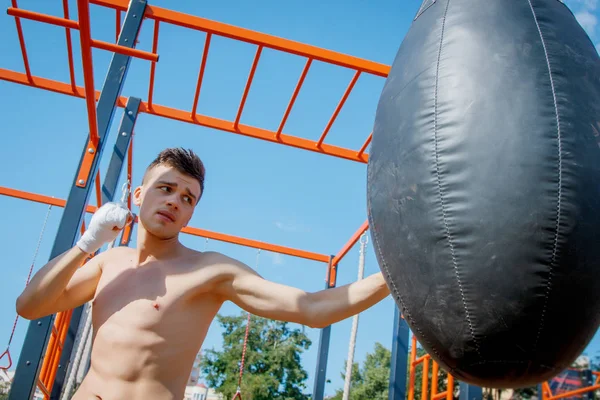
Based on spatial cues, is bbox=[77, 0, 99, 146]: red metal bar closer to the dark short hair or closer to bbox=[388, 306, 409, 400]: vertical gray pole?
the dark short hair

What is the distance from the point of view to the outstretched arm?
181 cm

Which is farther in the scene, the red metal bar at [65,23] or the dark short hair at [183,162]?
the red metal bar at [65,23]

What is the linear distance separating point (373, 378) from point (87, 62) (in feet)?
91.6

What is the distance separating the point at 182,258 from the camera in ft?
6.91

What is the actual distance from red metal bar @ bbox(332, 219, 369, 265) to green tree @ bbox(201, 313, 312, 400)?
21.3 meters

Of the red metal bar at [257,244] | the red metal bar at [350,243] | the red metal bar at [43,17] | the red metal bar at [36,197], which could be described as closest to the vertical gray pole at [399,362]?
the red metal bar at [350,243]

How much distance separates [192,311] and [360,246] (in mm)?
3667

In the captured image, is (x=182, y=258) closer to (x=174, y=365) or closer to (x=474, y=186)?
(x=174, y=365)

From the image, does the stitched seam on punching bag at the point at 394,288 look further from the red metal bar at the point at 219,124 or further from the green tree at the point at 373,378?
the green tree at the point at 373,378

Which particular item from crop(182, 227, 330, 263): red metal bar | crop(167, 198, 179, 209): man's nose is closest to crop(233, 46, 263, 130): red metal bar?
crop(167, 198, 179, 209): man's nose

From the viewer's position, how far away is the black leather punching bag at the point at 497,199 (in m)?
1.21

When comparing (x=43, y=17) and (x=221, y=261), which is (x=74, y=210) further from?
(x=221, y=261)

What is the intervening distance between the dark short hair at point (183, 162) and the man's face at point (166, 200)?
22 mm

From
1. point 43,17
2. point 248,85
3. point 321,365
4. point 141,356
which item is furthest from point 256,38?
point 321,365
